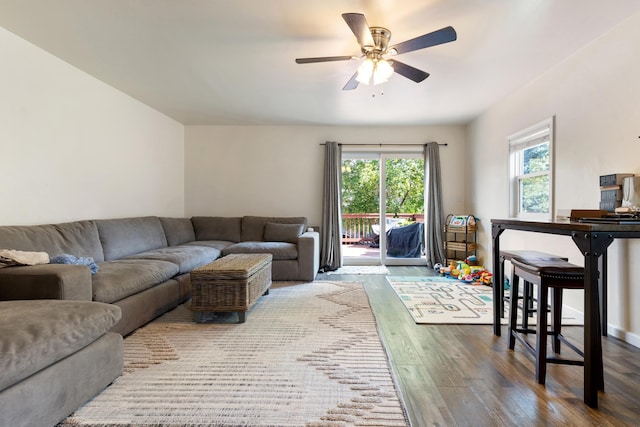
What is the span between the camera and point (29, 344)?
1.18 meters

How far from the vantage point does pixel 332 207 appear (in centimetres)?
496

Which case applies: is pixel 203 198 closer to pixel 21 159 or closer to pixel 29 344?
pixel 21 159

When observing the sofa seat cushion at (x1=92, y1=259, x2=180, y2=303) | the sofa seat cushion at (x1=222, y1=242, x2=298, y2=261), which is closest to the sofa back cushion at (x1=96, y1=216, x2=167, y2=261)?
the sofa seat cushion at (x1=92, y1=259, x2=180, y2=303)

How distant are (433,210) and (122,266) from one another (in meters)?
4.28

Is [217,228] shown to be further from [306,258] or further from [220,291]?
[220,291]

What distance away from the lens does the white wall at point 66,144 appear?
97.7 inches

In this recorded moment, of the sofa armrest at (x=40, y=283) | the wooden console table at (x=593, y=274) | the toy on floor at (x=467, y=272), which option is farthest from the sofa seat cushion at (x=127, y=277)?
the toy on floor at (x=467, y=272)

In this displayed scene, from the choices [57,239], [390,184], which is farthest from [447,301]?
[57,239]

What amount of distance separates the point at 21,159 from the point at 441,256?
5.20 meters

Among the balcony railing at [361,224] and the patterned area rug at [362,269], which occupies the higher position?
the balcony railing at [361,224]

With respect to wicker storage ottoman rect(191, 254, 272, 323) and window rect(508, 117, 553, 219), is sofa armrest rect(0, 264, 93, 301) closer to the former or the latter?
wicker storage ottoman rect(191, 254, 272, 323)

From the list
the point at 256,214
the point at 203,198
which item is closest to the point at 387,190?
the point at 256,214

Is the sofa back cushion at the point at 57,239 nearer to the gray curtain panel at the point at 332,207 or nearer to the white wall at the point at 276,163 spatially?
the white wall at the point at 276,163

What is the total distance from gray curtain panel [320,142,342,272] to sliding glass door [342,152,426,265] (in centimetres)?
29
